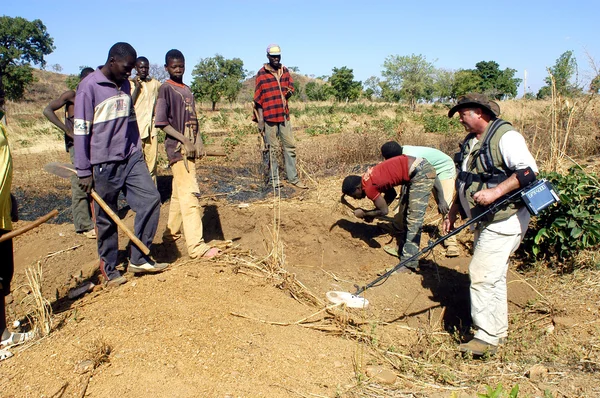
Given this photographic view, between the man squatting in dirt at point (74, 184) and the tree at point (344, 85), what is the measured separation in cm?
3208

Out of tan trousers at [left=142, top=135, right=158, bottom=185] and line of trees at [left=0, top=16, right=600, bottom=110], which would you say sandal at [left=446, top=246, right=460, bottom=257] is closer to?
tan trousers at [left=142, top=135, right=158, bottom=185]

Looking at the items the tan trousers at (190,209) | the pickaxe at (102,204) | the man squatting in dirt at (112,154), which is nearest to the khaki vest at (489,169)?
the tan trousers at (190,209)

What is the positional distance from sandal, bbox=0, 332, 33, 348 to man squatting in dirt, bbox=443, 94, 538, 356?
2993 millimetres

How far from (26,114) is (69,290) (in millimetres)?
24627

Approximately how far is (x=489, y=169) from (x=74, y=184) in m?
4.34

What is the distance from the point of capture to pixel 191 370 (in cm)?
266

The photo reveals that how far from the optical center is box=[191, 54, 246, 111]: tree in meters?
29.4

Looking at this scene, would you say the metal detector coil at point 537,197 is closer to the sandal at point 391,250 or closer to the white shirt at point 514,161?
the white shirt at point 514,161

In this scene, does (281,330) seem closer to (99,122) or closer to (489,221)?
(489,221)

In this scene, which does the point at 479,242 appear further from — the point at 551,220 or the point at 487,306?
the point at 551,220

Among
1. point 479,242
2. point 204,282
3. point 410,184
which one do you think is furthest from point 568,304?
point 204,282

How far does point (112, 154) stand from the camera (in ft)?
11.9

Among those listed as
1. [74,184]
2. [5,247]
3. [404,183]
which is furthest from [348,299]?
[74,184]

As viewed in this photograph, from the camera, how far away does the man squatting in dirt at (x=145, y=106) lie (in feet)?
19.1
